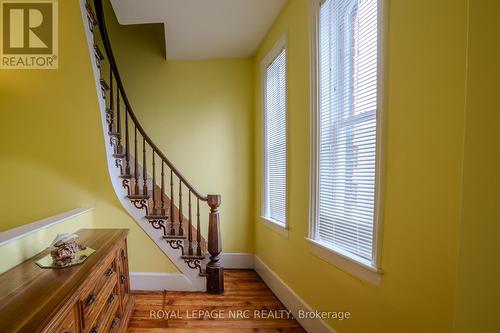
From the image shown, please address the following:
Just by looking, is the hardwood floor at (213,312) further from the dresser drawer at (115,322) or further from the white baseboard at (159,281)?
the dresser drawer at (115,322)

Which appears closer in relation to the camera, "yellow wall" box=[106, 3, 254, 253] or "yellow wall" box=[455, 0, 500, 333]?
"yellow wall" box=[455, 0, 500, 333]

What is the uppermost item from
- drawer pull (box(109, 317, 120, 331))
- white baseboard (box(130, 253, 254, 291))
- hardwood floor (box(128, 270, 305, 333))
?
drawer pull (box(109, 317, 120, 331))

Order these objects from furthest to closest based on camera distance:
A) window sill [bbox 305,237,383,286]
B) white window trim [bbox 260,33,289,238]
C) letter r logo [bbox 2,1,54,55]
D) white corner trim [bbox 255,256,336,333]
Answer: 1. white window trim [bbox 260,33,289,238]
2. letter r logo [bbox 2,1,54,55]
3. white corner trim [bbox 255,256,336,333]
4. window sill [bbox 305,237,383,286]

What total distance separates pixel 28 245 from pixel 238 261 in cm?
241

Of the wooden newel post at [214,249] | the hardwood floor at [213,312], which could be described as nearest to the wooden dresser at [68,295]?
the hardwood floor at [213,312]

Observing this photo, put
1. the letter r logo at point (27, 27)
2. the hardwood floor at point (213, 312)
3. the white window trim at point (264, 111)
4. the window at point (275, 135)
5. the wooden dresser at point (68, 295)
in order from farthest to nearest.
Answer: the window at point (275, 135) → the white window trim at point (264, 111) → the hardwood floor at point (213, 312) → the letter r logo at point (27, 27) → the wooden dresser at point (68, 295)

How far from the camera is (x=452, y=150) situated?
0.92 metres

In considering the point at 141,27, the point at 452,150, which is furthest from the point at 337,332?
the point at 141,27

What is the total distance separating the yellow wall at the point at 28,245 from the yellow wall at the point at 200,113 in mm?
1730

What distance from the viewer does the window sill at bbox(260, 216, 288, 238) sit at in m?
2.38

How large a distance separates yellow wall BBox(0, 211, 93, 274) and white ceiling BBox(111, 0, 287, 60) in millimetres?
1968

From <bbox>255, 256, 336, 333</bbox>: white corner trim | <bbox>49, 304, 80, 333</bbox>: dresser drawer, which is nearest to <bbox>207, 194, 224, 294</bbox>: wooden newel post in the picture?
<bbox>255, 256, 336, 333</bbox>: white corner trim

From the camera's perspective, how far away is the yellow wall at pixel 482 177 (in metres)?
0.58

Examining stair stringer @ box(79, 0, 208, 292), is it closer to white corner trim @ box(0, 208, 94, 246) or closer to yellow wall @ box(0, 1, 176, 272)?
yellow wall @ box(0, 1, 176, 272)
